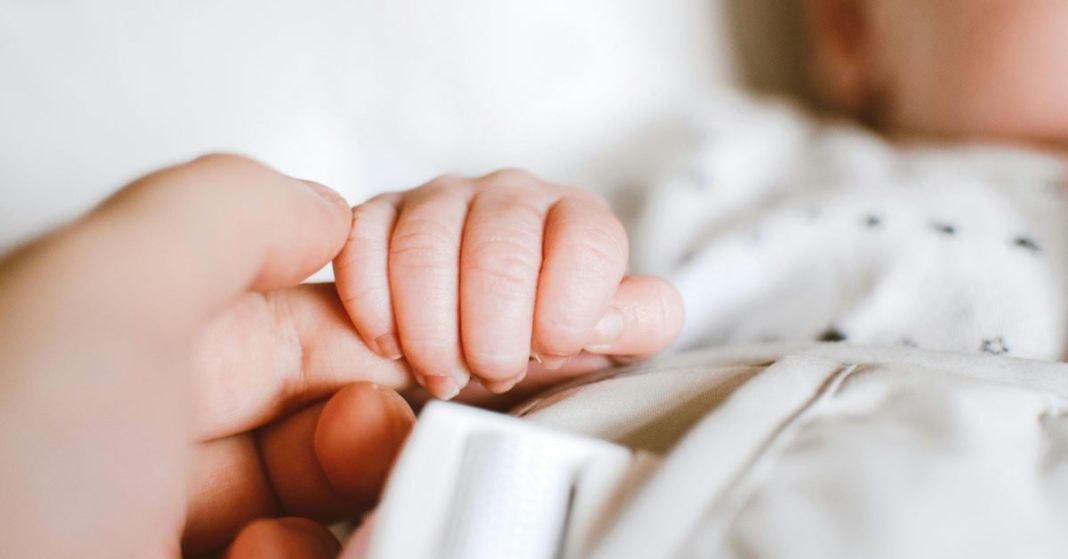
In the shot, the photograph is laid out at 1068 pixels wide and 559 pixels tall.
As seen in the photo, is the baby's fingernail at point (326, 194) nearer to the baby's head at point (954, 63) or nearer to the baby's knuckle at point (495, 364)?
the baby's knuckle at point (495, 364)

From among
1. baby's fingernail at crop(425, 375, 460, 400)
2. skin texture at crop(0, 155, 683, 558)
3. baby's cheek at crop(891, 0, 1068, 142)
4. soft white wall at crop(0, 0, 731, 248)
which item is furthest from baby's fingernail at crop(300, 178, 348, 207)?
baby's cheek at crop(891, 0, 1068, 142)

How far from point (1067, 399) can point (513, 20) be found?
596 mm

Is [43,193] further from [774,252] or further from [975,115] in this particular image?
[975,115]

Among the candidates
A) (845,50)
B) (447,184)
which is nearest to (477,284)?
(447,184)

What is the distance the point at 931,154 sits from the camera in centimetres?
74

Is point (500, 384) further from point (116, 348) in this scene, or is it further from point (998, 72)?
point (998, 72)

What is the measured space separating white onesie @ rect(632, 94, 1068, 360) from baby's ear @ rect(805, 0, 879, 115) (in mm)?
124

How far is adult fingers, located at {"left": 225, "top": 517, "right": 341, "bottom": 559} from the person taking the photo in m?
0.36

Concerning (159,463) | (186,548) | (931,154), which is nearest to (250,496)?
(186,548)

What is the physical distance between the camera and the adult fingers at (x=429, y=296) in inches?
17.1

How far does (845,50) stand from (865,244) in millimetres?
338

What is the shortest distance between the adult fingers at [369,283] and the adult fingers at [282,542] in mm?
→ 110

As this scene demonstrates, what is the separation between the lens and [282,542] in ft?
1.21

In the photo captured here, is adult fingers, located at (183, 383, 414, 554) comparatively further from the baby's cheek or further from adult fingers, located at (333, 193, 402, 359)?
the baby's cheek
